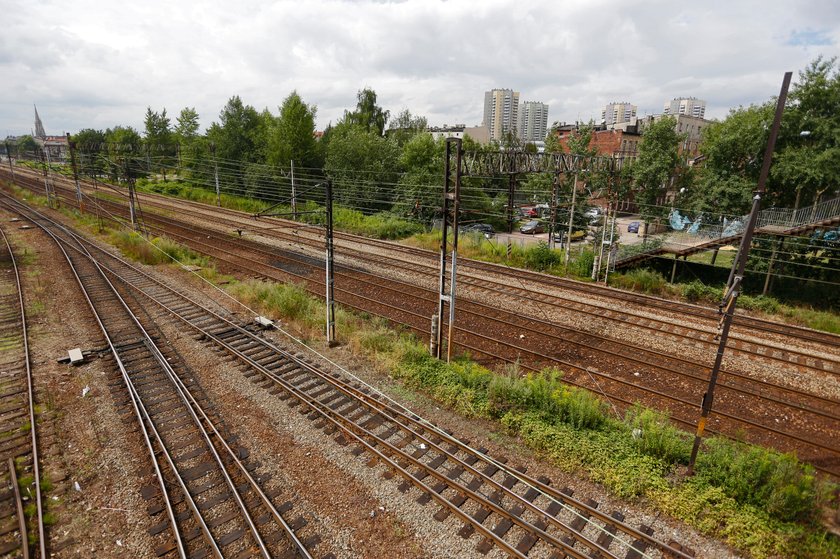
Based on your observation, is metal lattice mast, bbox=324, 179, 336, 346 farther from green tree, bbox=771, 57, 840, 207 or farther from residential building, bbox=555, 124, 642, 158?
residential building, bbox=555, 124, 642, 158

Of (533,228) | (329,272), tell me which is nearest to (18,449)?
(329,272)

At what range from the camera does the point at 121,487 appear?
298 inches

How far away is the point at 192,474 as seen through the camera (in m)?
7.86

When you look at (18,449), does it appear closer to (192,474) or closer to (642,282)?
(192,474)

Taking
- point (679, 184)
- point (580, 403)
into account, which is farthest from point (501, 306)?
point (679, 184)

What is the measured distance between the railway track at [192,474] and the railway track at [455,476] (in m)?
1.68

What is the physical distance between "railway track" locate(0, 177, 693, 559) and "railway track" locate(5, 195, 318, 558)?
1.68 m

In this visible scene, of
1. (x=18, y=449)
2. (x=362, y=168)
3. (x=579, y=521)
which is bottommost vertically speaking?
(x=18, y=449)

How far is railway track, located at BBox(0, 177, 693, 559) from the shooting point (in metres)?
6.48

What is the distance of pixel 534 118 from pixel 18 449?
174 metres

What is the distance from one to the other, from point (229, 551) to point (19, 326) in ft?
44.0

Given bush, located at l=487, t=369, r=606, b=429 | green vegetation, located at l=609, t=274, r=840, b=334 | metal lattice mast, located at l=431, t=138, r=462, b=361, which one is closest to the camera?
bush, located at l=487, t=369, r=606, b=429

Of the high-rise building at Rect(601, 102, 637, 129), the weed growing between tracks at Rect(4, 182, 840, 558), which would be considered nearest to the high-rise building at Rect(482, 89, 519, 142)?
the high-rise building at Rect(601, 102, 637, 129)

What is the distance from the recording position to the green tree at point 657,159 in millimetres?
31172
